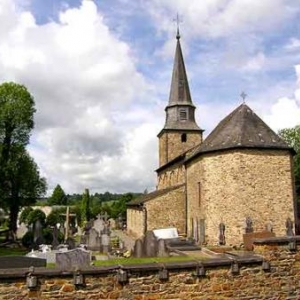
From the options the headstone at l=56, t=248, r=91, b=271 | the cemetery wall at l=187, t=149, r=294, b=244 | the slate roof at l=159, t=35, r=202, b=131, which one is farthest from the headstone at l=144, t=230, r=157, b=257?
the slate roof at l=159, t=35, r=202, b=131

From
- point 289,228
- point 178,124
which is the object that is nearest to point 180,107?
point 178,124

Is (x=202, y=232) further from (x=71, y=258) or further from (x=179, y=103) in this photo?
(x=179, y=103)

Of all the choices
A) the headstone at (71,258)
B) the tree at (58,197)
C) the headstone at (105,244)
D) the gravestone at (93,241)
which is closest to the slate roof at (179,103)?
the gravestone at (93,241)

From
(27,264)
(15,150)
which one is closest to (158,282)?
(27,264)

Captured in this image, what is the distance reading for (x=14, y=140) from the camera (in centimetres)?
3184

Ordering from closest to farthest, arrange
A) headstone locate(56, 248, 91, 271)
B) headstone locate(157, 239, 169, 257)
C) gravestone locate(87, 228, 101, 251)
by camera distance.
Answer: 1. headstone locate(56, 248, 91, 271)
2. headstone locate(157, 239, 169, 257)
3. gravestone locate(87, 228, 101, 251)

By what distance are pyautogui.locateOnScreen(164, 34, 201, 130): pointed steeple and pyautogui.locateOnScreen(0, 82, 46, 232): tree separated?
15.6 metres

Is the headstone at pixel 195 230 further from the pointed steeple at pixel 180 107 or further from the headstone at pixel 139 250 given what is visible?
the pointed steeple at pixel 180 107

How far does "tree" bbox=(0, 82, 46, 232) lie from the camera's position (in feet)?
101

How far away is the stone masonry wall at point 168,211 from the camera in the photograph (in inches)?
1260

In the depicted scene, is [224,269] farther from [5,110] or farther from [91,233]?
[5,110]

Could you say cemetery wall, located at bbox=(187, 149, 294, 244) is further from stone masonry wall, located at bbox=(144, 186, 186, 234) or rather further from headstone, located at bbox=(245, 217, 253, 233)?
stone masonry wall, located at bbox=(144, 186, 186, 234)

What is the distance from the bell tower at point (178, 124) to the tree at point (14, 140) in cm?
1471

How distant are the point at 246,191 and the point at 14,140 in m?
17.9
